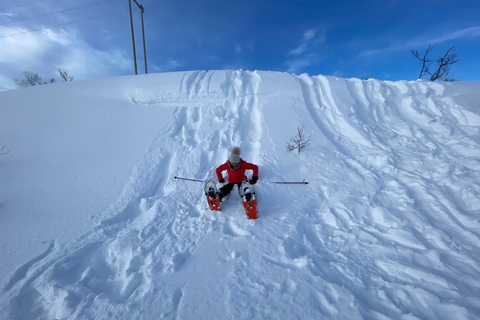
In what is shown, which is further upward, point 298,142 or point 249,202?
point 298,142

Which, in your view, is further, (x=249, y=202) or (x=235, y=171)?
(x=235, y=171)

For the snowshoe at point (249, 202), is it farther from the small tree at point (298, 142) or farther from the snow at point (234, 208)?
the small tree at point (298, 142)

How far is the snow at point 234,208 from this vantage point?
212cm

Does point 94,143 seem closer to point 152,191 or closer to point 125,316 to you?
point 152,191

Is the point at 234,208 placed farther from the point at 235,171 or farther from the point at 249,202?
the point at 235,171

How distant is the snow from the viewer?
2119 millimetres

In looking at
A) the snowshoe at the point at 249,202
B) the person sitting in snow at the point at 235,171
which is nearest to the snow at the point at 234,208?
the snowshoe at the point at 249,202

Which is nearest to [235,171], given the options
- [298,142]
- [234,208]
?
[234,208]

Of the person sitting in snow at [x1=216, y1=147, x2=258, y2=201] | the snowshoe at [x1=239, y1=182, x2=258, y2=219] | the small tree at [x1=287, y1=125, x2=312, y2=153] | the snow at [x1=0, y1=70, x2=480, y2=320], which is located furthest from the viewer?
the small tree at [x1=287, y1=125, x2=312, y2=153]

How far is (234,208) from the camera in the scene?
363 cm

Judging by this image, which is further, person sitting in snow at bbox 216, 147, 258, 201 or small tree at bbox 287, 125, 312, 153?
small tree at bbox 287, 125, 312, 153

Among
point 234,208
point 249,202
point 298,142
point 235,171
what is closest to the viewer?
→ point 249,202

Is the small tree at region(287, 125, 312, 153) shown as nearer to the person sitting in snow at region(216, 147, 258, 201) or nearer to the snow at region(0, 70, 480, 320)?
the snow at region(0, 70, 480, 320)

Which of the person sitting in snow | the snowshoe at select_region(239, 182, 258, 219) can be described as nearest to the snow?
the snowshoe at select_region(239, 182, 258, 219)
